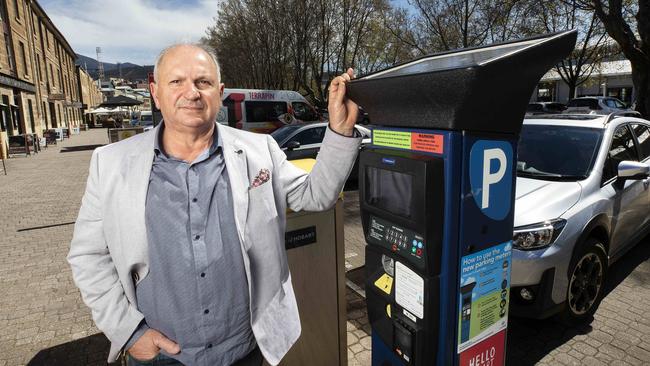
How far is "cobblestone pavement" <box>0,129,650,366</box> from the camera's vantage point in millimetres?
2969

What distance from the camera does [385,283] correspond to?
1879 millimetres

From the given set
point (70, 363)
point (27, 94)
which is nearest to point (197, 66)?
point (70, 363)

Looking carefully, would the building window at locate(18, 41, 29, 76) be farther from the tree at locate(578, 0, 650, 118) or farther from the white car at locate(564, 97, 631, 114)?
the white car at locate(564, 97, 631, 114)

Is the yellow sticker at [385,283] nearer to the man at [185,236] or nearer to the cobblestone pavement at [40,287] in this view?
the man at [185,236]

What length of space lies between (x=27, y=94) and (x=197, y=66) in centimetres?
3004

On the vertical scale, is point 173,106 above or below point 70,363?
above

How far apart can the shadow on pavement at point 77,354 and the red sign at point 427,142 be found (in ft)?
8.90

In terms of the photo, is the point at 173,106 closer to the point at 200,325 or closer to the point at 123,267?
the point at 123,267

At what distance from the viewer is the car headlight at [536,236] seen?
9.39 feet

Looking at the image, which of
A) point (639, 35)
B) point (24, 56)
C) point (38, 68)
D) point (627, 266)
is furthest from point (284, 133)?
point (38, 68)

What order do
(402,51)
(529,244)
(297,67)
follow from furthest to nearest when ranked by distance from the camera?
(402,51)
(297,67)
(529,244)

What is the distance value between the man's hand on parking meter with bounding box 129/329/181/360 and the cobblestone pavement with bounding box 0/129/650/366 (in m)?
1.70

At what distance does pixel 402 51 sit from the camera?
26.7 meters

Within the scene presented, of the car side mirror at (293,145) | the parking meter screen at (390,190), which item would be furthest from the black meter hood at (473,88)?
the car side mirror at (293,145)
